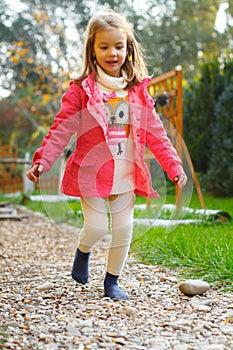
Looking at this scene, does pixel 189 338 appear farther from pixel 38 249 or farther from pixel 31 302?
pixel 38 249

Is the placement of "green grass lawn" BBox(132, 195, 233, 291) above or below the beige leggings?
below

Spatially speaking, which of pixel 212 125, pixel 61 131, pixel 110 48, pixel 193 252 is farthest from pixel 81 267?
pixel 212 125

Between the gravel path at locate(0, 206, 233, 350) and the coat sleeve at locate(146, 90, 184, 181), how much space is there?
582 millimetres

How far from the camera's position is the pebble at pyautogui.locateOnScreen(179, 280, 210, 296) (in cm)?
250

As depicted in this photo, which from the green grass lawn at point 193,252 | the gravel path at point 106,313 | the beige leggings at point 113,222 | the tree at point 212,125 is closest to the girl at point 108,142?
the beige leggings at point 113,222

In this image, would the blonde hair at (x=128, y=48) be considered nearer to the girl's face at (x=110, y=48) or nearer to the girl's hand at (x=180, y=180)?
the girl's face at (x=110, y=48)

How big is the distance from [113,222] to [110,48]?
0.77 metres

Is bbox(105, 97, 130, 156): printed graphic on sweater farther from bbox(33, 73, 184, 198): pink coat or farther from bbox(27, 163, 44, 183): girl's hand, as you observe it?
bbox(27, 163, 44, 183): girl's hand

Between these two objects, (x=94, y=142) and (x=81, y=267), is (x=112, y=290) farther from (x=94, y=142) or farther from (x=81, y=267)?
(x=94, y=142)

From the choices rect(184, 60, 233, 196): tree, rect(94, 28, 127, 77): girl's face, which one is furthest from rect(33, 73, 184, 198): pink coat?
rect(184, 60, 233, 196): tree

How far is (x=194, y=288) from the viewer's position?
2500mm

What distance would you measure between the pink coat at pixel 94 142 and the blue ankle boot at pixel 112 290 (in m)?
0.40

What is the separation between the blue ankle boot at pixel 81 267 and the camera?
257 cm

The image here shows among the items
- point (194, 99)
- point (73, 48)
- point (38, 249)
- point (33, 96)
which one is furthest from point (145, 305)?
point (33, 96)
